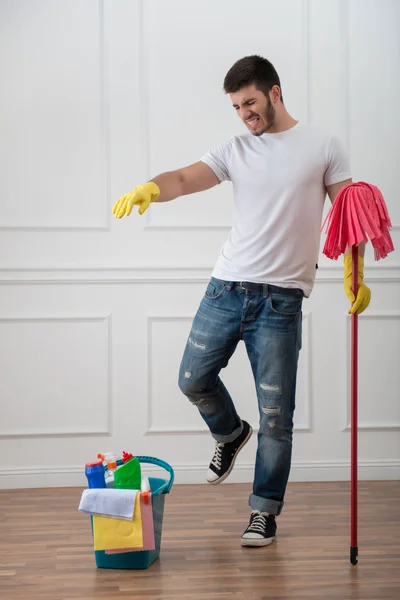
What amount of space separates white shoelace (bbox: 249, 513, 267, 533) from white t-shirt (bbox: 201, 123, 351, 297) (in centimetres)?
71

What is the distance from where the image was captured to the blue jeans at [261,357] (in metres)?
2.41

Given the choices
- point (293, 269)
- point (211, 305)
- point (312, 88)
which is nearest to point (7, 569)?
point (211, 305)

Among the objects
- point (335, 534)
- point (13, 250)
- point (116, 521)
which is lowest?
point (335, 534)

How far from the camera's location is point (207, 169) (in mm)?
2512

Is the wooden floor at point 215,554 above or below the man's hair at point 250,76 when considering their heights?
below

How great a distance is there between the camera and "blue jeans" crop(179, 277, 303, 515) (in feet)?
7.90

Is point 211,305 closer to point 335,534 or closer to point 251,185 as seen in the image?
point 251,185

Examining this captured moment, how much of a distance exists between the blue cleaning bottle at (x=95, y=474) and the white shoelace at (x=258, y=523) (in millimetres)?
498

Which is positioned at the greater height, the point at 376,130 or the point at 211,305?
the point at 376,130

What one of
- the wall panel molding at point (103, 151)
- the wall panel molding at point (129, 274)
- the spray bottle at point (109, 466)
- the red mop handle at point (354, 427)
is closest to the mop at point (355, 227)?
the red mop handle at point (354, 427)

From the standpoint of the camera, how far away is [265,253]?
2.41 m

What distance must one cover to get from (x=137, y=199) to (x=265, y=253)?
431 mm

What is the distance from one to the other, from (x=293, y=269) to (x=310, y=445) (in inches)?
49.7

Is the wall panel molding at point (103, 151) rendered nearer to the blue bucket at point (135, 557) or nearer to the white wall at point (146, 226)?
the white wall at point (146, 226)
